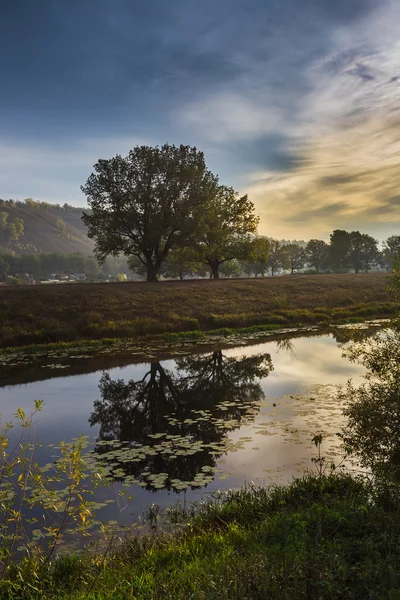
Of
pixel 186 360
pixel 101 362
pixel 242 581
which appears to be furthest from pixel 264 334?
pixel 242 581

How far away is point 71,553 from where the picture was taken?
24.5ft

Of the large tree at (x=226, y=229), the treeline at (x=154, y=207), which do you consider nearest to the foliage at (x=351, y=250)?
the large tree at (x=226, y=229)

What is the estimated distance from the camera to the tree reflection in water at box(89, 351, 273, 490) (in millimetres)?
11109

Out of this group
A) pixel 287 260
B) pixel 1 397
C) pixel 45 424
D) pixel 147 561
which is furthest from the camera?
pixel 287 260

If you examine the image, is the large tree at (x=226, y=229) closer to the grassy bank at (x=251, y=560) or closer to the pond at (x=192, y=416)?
the pond at (x=192, y=416)

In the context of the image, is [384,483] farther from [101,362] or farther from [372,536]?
[101,362]

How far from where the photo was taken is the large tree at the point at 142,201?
52.5 metres

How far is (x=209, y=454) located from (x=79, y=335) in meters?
22.9

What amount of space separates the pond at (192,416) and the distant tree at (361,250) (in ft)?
381

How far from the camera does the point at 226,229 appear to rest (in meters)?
65.7

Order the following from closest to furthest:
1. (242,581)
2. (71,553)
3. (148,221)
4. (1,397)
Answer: (242,581)
(71,553)
(1,397)
(148,221)

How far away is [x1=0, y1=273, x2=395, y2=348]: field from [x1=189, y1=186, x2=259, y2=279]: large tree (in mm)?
10594

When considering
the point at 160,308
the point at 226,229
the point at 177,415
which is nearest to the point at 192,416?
the point at 177,415

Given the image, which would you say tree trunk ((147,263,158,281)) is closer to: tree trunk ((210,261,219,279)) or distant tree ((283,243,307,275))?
tree trunk ((210,261,219,279))
